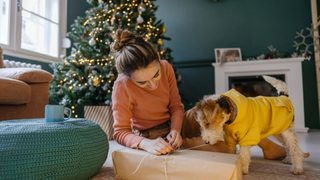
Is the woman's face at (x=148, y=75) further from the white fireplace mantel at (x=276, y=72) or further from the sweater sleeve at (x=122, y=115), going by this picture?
the white fireplace mantel at (x=276, y=72)

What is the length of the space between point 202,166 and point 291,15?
390 cm

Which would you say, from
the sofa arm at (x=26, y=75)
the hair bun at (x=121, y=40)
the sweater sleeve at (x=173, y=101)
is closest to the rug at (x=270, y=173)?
the sweater sleeve at (x=173, y=101)

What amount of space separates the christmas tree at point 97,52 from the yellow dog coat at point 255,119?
5.77 feet

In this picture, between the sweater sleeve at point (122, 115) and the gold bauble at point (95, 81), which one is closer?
the sweater sleeve at point (122, 115)

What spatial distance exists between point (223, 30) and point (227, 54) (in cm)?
54

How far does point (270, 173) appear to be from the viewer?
1227 millimetres

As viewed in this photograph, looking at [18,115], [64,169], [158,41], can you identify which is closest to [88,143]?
[64,169]

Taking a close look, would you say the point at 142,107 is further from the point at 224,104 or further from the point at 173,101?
the point at 224,104

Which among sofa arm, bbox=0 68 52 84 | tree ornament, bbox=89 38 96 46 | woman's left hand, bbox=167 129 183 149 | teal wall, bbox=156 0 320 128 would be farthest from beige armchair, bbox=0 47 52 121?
teal wall, bbox=156 0 320 128

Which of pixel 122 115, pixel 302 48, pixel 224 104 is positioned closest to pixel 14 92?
pixel 122 115

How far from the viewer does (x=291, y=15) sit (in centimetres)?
371

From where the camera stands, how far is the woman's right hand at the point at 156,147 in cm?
100

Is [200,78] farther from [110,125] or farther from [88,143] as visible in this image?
[88,143]

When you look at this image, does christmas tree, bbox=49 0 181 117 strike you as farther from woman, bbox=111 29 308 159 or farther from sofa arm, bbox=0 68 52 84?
woman, bbox=111 29 308 159
